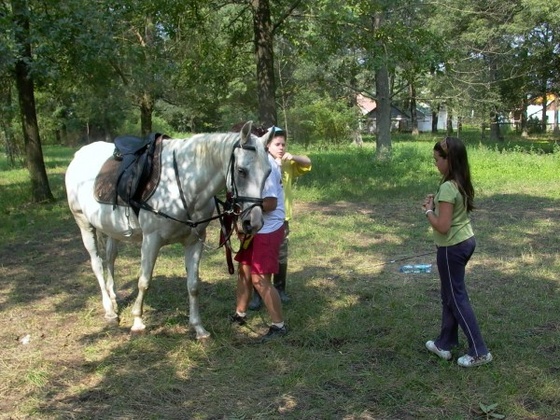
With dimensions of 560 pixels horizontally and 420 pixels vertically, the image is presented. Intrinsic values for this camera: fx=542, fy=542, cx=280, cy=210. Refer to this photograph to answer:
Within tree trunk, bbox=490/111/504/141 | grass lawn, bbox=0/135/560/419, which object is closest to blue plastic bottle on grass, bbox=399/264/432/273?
grass lawn, bbox=0/135/560/419

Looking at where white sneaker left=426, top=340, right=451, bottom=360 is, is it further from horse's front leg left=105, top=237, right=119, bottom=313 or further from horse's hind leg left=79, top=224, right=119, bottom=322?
horse's front leg left=105, top=237, right=119, bottom=313

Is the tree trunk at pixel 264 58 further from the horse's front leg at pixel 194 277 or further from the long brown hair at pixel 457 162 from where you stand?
the long brown hair at pixel 457 162

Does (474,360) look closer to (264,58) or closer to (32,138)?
(264,58)

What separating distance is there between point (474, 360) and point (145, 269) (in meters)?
2.79

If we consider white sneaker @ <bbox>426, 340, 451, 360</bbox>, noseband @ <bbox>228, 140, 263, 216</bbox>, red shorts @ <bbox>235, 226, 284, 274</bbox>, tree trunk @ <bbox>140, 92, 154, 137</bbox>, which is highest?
tree trunk @ <bbox>140, 92, 154, 137</bbox>

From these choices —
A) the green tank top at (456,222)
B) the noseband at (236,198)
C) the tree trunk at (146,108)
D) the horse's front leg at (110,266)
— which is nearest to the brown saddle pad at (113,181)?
the noseband at (236,198)

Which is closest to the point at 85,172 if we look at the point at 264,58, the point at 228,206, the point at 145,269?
the point at 145,269

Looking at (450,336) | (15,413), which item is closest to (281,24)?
(450,336)

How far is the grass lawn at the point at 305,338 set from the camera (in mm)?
3666

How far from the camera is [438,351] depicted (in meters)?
4.27

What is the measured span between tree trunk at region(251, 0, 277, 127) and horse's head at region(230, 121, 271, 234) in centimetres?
709

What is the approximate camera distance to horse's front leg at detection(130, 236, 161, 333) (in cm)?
465

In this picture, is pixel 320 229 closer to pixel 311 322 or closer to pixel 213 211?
pixel 311 322

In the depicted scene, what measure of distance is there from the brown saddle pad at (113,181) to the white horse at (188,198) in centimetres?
5
